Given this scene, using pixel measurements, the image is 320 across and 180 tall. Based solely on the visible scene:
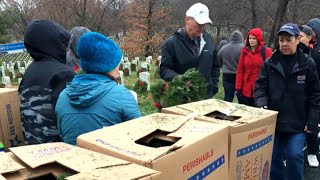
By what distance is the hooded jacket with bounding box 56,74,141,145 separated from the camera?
1.93 metres

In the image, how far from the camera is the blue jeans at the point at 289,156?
319cm

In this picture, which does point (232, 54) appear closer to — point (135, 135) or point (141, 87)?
point (141, 87)

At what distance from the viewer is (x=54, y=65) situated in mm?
2475

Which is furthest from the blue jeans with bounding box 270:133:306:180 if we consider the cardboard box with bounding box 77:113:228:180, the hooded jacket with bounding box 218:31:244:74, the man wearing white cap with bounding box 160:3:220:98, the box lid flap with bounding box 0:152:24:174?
the hooded jacket with bounding box 218:31:244:74

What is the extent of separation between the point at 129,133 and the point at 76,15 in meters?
25.8

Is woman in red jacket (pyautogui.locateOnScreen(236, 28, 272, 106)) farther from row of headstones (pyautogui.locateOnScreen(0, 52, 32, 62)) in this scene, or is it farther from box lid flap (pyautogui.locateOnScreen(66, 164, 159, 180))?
row of headstones (pyautogui.locateOnScreen(0, 52, 32, 62))

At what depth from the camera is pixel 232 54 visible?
248 inches

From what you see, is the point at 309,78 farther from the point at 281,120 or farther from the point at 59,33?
the point at 59,33

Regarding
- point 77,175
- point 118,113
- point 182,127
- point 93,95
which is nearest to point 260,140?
point 182,127

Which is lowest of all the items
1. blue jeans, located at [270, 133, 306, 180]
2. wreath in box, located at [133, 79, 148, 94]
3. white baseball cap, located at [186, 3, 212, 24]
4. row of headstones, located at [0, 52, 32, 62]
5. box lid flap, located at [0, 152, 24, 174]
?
row of headstones, located at [0, 52, 32, 62]

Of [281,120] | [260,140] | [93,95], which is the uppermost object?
[93,95]

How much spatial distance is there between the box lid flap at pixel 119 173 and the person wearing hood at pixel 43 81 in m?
1.29

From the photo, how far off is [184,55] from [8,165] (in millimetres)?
2426

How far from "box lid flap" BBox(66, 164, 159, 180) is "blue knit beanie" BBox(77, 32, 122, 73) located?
882mm
